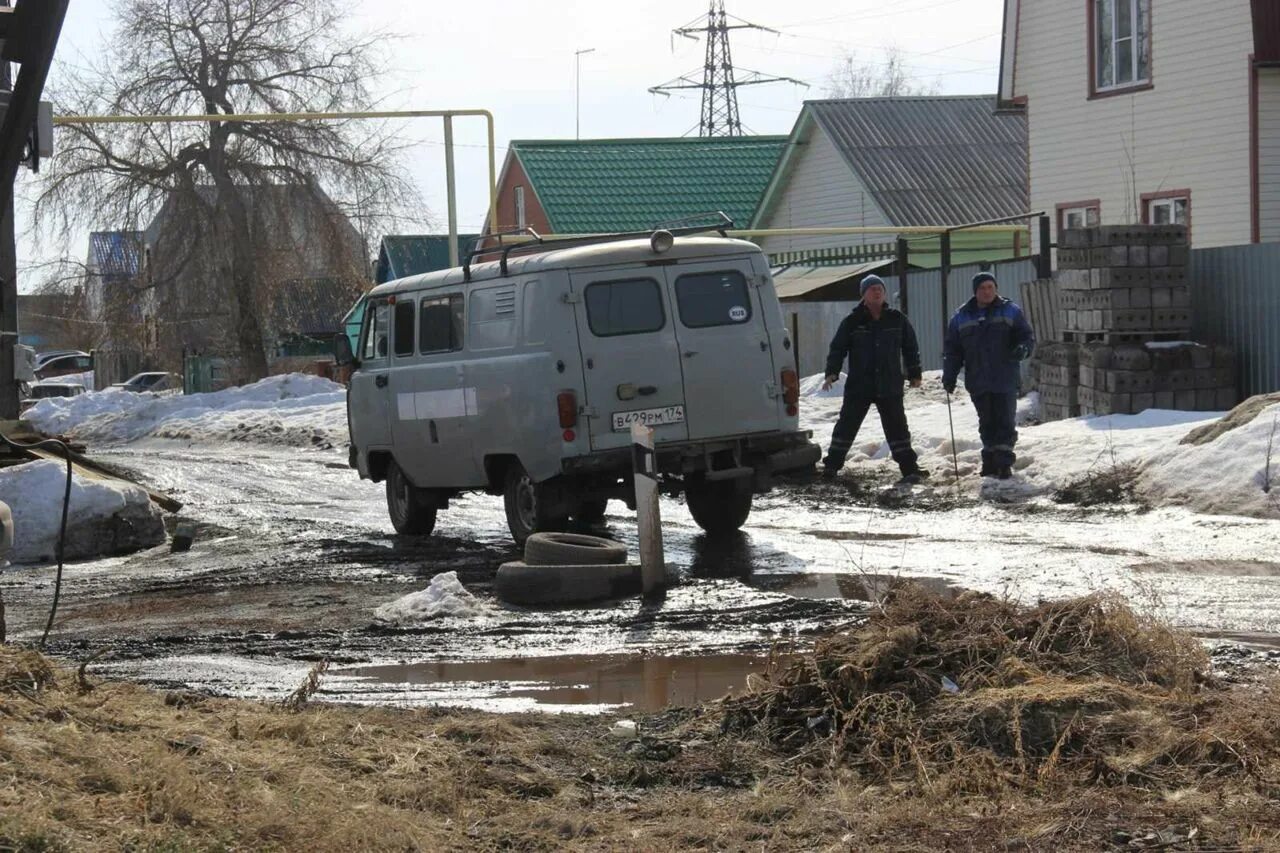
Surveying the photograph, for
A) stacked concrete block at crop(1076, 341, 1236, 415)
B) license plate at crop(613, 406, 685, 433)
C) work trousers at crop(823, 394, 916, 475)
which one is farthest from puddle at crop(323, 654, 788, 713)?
stacked concrete block at crop(1076, 341, 1236, 415)

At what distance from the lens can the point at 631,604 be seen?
34.8 ft

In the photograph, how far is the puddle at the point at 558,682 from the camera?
25.7 ft

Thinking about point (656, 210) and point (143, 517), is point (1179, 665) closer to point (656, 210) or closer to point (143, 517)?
→ point (143, 517)

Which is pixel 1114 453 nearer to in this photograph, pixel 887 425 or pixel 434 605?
pixel 887 425

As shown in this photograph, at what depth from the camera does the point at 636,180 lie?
43312mm

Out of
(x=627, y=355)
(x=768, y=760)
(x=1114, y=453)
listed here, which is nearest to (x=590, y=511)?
(x=627, y=355)

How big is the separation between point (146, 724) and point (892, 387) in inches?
436

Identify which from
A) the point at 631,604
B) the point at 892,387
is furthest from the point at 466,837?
the point at 892,387

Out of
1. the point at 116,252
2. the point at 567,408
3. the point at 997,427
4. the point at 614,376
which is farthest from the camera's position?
the point at 116,252

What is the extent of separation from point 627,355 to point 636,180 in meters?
31.0

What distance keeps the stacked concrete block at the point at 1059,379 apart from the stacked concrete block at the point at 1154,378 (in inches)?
4.0

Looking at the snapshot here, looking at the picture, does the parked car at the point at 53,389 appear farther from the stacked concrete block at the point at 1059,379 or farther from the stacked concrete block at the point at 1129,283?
the stacked concrete block at the point at 1129,283

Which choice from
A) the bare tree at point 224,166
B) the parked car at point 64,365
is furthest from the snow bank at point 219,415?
the parked car at point 64,365

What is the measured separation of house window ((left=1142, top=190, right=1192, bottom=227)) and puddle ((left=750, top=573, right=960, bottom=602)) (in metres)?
17.1
